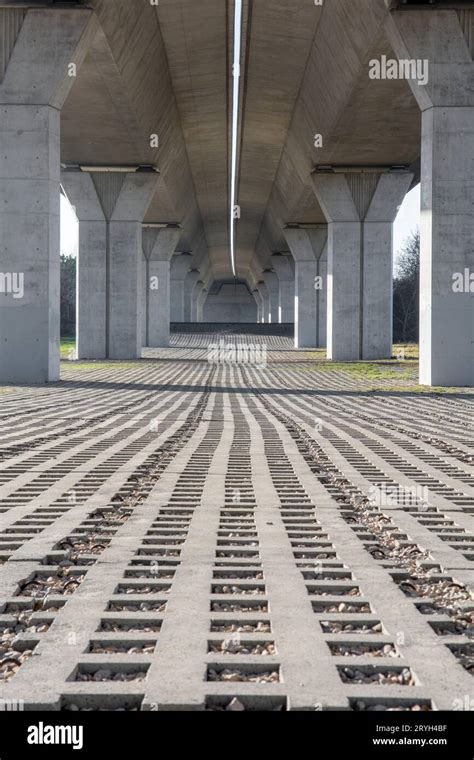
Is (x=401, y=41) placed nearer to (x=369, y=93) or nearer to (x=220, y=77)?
(x=369, y=93)

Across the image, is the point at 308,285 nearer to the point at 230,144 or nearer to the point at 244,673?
the point at 230,144

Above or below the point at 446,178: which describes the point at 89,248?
above

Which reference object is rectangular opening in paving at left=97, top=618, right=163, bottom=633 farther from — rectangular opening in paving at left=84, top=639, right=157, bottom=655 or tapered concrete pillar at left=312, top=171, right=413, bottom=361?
tapered concrete pillar at left=312, top=171, right=413, bottom=361

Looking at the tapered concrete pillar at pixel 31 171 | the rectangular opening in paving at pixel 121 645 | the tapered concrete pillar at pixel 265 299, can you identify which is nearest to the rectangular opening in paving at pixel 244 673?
the rectangular opening in paving at pixel 121 645

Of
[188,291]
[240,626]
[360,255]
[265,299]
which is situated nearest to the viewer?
[240,626]

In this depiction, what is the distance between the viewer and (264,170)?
143 ft

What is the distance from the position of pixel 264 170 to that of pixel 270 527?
3920 centimetres

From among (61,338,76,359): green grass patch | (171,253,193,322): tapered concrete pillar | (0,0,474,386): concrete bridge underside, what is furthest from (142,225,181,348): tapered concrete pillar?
(171,253,193,322): tapered concrete pillar

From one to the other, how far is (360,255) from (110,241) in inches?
405

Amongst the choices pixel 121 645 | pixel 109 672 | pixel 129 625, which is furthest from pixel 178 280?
pixel 109 672

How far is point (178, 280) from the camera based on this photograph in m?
72.6

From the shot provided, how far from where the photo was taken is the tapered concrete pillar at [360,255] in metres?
36.2

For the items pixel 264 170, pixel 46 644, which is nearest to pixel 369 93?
pixel 264 170

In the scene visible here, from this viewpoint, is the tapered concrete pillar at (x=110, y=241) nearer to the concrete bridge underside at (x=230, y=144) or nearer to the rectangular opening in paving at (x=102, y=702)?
the concrete bridge underside at (x=230, y=144)
